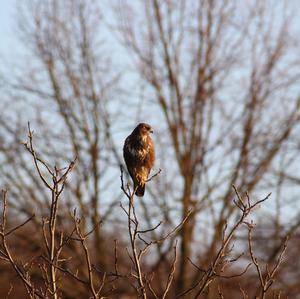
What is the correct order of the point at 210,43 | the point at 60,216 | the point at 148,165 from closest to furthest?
the point at 148,165 → the point at 60,216 → the point at 210,43

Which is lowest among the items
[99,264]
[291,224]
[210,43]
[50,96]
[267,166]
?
[99,264]

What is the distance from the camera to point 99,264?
41.1ft

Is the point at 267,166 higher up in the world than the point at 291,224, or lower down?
higher up

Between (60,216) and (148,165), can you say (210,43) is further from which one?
(148,165)

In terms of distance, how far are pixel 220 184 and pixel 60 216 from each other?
2928mm

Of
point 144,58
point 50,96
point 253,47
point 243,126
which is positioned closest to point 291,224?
point 243,126

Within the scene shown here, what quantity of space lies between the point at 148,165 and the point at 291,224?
6879mm

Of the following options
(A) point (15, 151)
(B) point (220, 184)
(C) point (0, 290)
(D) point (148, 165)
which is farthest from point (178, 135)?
(C) point (0, 290)

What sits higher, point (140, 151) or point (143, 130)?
point (143, 130)

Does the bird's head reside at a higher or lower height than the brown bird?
higher

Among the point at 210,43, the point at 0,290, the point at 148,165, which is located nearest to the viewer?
the point at 148,165

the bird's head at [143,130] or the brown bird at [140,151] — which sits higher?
the bird's head at [143,130]

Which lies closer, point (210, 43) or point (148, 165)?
point (148, 165)

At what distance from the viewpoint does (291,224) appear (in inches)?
488
